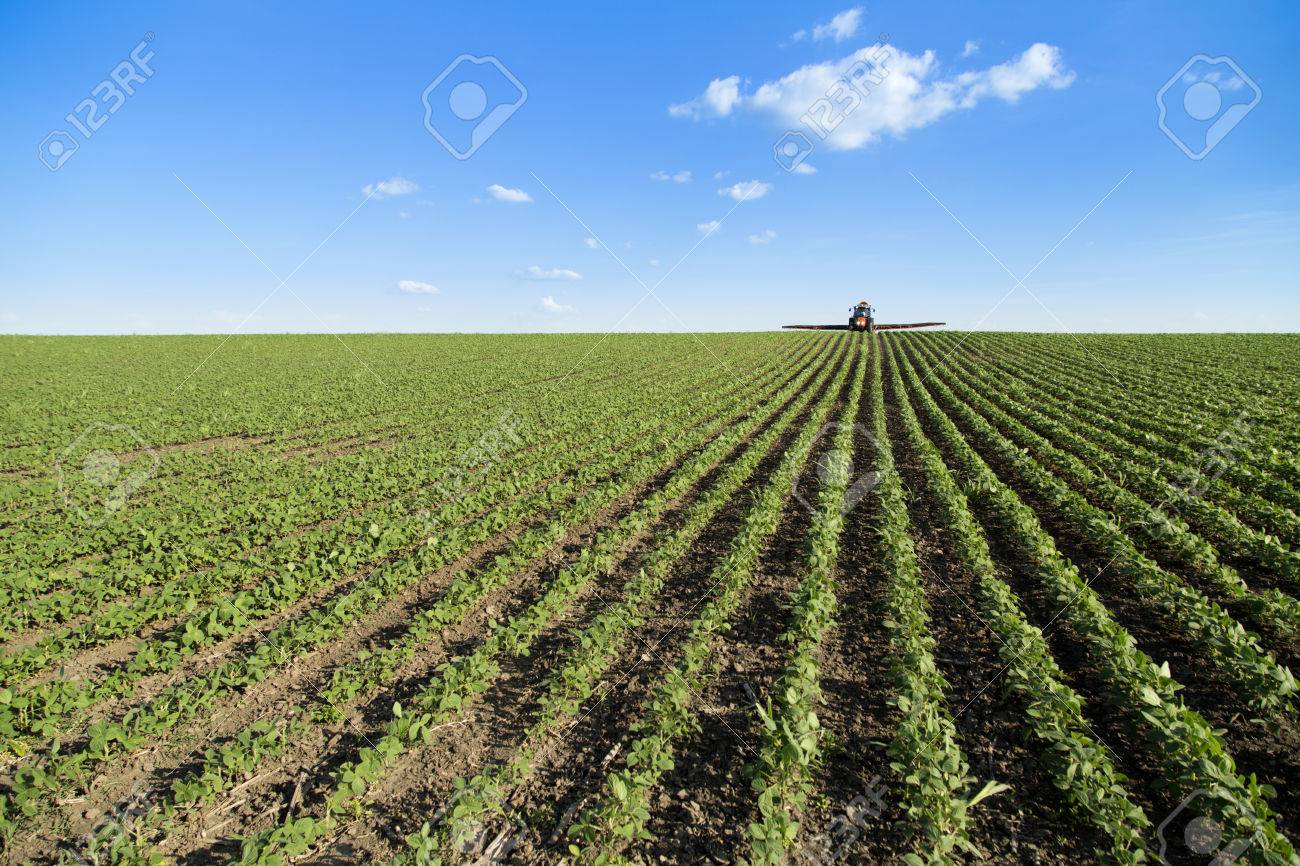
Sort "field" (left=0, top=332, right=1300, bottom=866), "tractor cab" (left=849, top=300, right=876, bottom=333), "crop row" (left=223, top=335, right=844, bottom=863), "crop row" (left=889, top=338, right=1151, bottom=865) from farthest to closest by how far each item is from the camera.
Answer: "tractor cab" (left=849, top=300, right=876, bottom=333), "crop row" (left=223, top=335, right=844, bottom=863), "field" (left=0, top=332, right=1300, bottom=866), "crop row" (left=889, top=338, right=1151, bottom=865)

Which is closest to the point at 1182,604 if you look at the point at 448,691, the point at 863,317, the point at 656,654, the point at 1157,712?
the point at 1157,712

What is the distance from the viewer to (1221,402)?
19547 mm

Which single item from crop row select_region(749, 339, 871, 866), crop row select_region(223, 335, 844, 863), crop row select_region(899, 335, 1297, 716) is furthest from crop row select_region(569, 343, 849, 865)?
crop row select_region(899, 335, 1297, 716)

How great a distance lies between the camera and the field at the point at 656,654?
411cm

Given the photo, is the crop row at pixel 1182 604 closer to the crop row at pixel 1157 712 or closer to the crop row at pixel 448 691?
the crop row at pixel 1157 712

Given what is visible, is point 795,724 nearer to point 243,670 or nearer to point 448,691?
point 448,691

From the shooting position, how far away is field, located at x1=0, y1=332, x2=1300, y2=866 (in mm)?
4109

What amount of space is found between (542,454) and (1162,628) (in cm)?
1232

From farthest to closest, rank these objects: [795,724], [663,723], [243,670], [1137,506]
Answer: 1. [1137,506]
2. [243,670]
3. [663,723]
4. [795,724]

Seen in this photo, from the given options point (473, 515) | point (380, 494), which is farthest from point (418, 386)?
point (473, 515)

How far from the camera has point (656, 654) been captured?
20.8ft

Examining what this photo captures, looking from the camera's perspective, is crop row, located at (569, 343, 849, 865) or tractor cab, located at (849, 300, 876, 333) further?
tractor cab, located at (849, 300, 876, 333)

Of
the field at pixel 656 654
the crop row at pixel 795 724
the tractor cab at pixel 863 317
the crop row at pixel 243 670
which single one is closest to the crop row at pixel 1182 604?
the field at pixel 656 654

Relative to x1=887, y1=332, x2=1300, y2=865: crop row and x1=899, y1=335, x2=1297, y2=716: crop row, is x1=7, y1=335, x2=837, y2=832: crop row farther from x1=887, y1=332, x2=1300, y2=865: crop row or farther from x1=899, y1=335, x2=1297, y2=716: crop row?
x1=899, y1=335, x2=1297, y2=716: crop row
